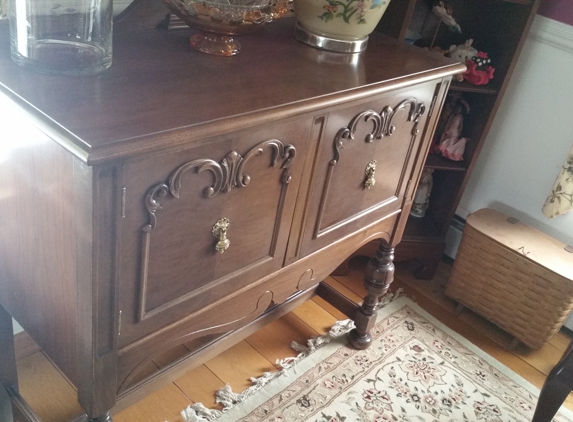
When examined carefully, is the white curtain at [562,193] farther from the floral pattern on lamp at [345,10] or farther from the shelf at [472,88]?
the floral pattern on lamp at [345,10]

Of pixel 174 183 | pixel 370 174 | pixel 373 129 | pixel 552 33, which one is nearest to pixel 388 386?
pixel 370 174

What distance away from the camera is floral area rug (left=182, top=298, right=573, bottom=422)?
1.39 meters

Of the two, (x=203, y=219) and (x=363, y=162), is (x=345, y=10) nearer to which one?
(x=363, y=162)

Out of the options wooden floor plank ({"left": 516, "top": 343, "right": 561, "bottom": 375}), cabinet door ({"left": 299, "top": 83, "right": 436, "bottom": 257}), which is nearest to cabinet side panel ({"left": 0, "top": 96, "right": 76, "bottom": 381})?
cabinet door ({"left": 299, "top": 83, "right": 436, "bottom": 257})

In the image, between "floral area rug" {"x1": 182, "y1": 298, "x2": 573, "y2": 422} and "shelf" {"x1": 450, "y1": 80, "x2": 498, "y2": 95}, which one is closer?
"floral area rug" {"x1": 182, "y1": 298, "x2": 573, "y2": 422}

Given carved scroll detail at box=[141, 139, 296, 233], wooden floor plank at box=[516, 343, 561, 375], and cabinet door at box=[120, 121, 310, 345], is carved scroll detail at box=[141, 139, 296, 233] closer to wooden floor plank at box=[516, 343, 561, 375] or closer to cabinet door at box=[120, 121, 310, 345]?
cabinet door at box=[120, 121, 310, 345]

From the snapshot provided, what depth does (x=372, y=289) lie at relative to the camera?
1518 mm

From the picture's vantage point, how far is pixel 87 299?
2.40 ft

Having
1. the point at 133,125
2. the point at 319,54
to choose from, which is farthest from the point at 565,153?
the point at 133,125

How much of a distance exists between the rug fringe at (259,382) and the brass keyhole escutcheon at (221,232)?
61 centimetres

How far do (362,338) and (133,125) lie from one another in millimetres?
1110

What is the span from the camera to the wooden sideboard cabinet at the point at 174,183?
69 centimetres

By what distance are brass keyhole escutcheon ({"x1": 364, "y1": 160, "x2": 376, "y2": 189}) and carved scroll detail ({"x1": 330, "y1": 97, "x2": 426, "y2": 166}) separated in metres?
0.06

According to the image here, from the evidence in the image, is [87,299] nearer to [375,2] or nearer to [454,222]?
[375,2]
